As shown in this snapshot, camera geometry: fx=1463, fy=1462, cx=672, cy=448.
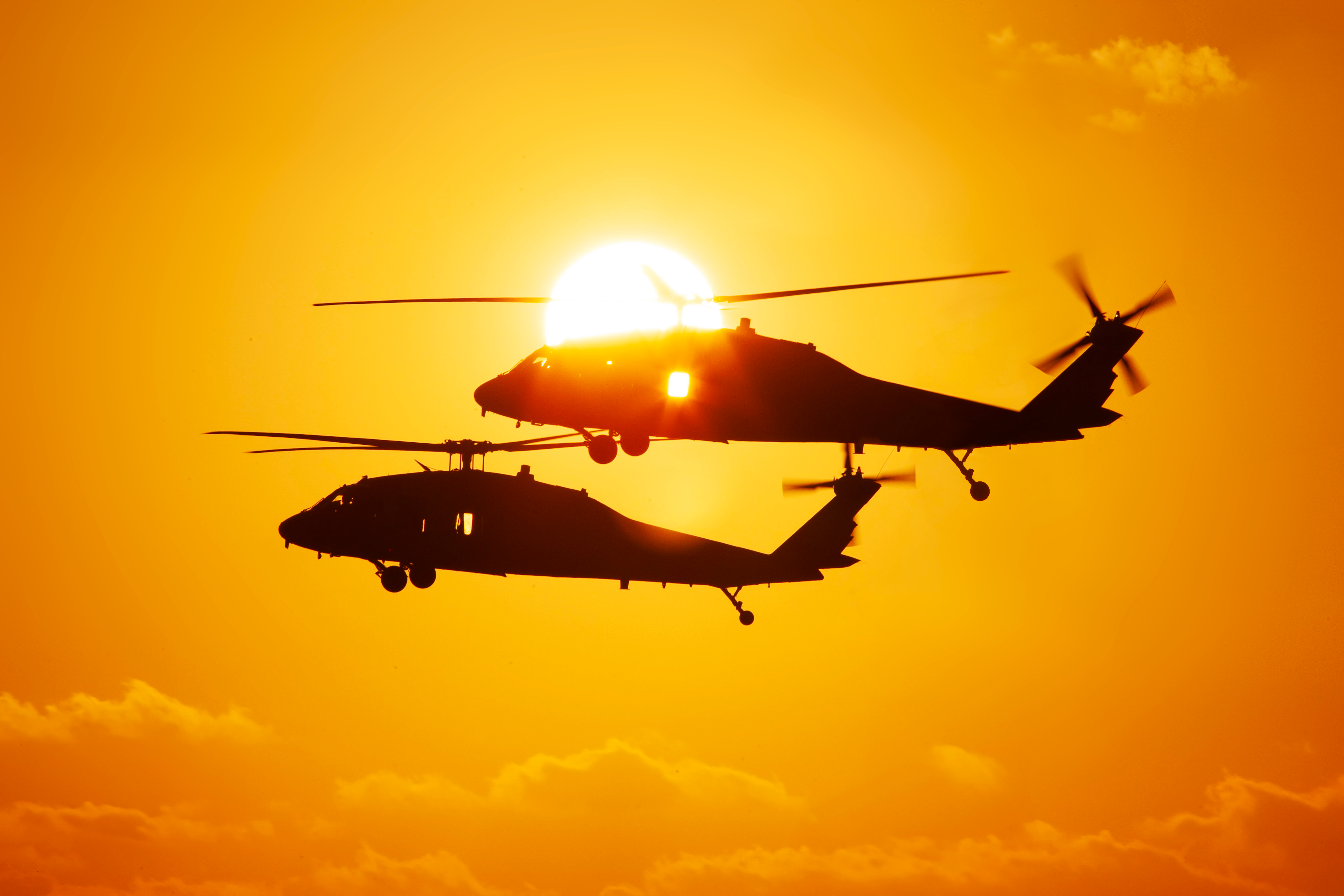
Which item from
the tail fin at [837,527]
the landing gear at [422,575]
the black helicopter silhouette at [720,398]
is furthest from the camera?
the tail fin at [837,527]

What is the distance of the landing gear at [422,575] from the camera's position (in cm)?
4662

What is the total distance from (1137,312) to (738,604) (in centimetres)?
1641

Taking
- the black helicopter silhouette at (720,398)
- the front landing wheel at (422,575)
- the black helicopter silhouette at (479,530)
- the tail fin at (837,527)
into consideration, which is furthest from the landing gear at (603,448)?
the tail fin at (837,527)

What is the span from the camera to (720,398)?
3875cm

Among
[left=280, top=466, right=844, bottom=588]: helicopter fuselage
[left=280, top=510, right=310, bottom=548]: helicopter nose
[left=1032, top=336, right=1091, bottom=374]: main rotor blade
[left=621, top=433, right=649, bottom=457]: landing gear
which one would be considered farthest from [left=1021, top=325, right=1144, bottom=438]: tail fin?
[left=280, top=510, right=310, bottom=548]: helicopter nose

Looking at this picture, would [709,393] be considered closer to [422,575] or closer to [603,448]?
[603,448]

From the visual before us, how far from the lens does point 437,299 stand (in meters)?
36.1

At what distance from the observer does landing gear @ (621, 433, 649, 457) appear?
38662mm

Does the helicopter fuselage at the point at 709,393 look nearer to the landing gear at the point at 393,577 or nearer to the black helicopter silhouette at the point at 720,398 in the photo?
the black helicopter silhouette at the point at 720,398

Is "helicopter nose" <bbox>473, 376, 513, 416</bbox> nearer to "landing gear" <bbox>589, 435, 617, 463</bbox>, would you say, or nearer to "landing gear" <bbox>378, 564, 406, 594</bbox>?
"landing gear" <bbox>589, 435, 617, 463</bbox>

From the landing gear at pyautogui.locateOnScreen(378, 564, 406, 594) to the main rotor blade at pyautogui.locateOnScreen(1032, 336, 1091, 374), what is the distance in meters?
20.9

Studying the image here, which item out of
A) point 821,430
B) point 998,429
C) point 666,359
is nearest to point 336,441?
point 666,359

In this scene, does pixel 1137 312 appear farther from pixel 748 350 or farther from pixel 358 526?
pixel 358 526

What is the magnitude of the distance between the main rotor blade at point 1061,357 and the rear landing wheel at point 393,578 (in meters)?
20.9
